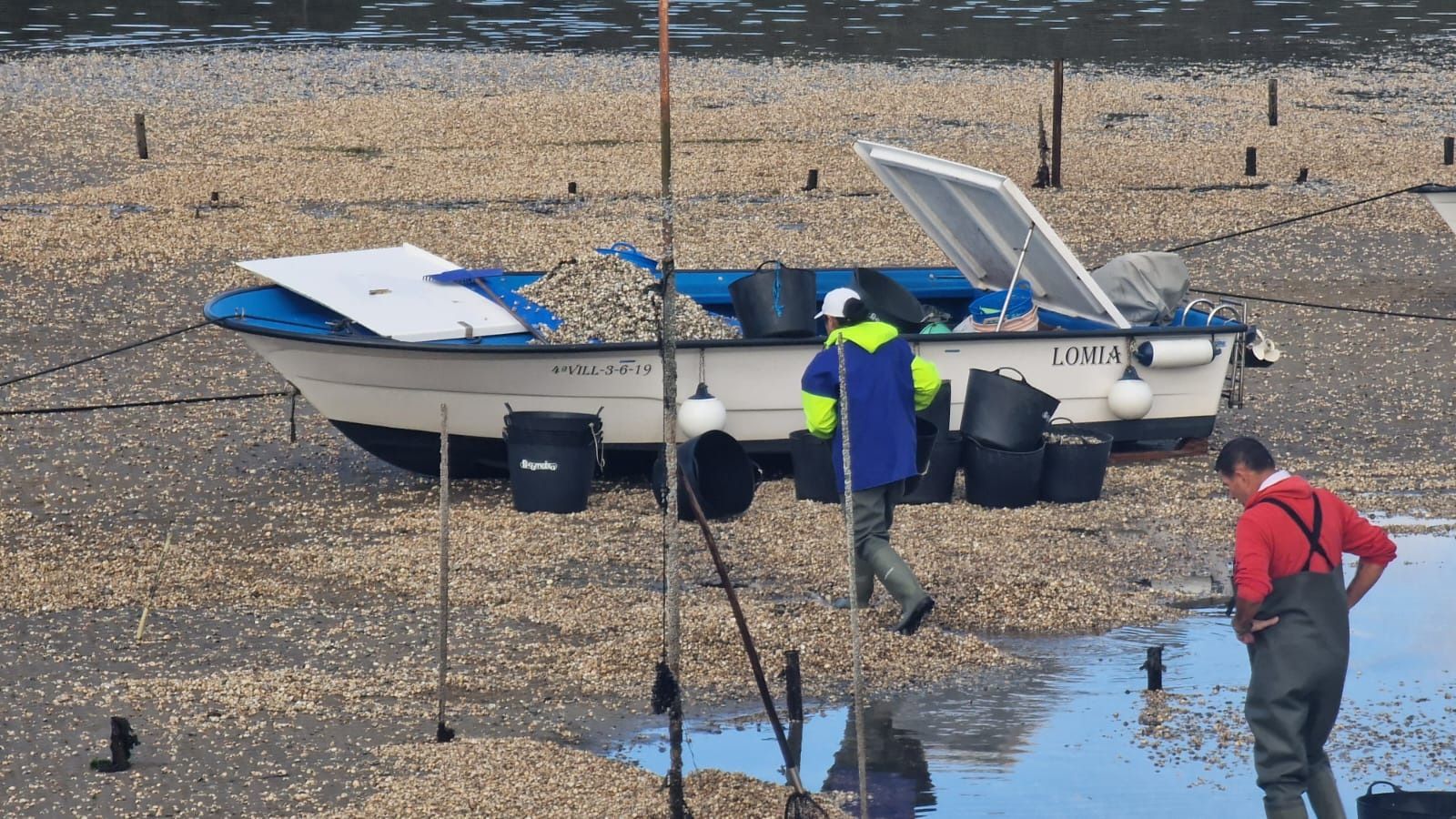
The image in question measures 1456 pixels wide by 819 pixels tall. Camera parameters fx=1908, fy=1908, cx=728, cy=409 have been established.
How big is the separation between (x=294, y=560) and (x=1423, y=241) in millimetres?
13996

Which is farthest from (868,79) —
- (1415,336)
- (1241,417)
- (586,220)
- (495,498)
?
(495,498)

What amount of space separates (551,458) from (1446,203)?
9906 millimetres

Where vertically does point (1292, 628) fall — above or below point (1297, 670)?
above

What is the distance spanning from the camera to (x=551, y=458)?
1107 centimetres

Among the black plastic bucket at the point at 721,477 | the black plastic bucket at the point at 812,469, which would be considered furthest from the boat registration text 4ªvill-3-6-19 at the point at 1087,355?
the black plastic bucket at the point at 721,477

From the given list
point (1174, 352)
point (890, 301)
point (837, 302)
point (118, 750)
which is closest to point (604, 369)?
point (890, 301)

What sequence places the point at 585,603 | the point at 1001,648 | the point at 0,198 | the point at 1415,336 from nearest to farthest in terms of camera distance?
the point at 1001,648 < the point at 585,603 < the point at 1415,336 < the point at 0,198

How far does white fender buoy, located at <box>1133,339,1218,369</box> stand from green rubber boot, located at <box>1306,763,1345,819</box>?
586 centimetres

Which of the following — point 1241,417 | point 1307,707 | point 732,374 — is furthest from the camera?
point 1241,417

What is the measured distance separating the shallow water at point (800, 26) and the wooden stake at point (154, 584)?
1160 inches

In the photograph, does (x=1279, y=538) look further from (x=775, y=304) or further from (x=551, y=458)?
(x=775, y=304)

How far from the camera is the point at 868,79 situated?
113 ft

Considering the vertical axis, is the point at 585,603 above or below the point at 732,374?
below

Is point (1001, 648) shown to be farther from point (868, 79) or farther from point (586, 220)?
point (868, 79)
